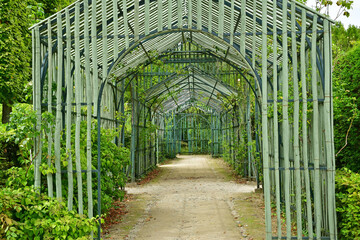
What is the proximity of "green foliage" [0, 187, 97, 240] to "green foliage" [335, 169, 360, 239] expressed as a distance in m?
3.73

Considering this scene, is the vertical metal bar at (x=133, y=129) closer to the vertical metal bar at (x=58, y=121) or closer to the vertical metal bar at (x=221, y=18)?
the vertical metal bar at (x=58, y=121)

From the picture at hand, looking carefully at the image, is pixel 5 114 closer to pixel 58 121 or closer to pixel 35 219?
pixel 58 121

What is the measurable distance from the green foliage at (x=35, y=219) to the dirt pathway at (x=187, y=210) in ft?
4.49

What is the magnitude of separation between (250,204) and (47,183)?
557 cm

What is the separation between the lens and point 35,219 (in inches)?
212

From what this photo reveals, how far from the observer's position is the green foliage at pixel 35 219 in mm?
5172

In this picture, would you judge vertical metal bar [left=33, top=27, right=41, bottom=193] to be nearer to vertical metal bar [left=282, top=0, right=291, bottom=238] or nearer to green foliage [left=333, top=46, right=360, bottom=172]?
vertical metal bar [left=282, top=0, right=291, bottom=238]

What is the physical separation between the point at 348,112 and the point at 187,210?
443 centimetres

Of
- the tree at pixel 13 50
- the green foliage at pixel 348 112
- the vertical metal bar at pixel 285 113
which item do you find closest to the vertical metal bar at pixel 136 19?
the vertical metal bar at pixel 285 113

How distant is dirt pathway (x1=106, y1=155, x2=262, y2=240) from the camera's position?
22.8 ft

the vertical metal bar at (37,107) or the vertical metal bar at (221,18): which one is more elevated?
the vertical metal bar at (221,18)

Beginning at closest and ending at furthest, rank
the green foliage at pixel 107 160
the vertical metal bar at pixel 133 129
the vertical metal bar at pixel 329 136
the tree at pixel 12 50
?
the vertical metal bar at pixel 329 136
the green foliage at pixel 107 160
the tree at pixel 12 50
the vertical metal bar at pixel 133 129

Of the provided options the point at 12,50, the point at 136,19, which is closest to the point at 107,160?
the point at 136,19

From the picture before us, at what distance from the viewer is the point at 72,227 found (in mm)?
5418
